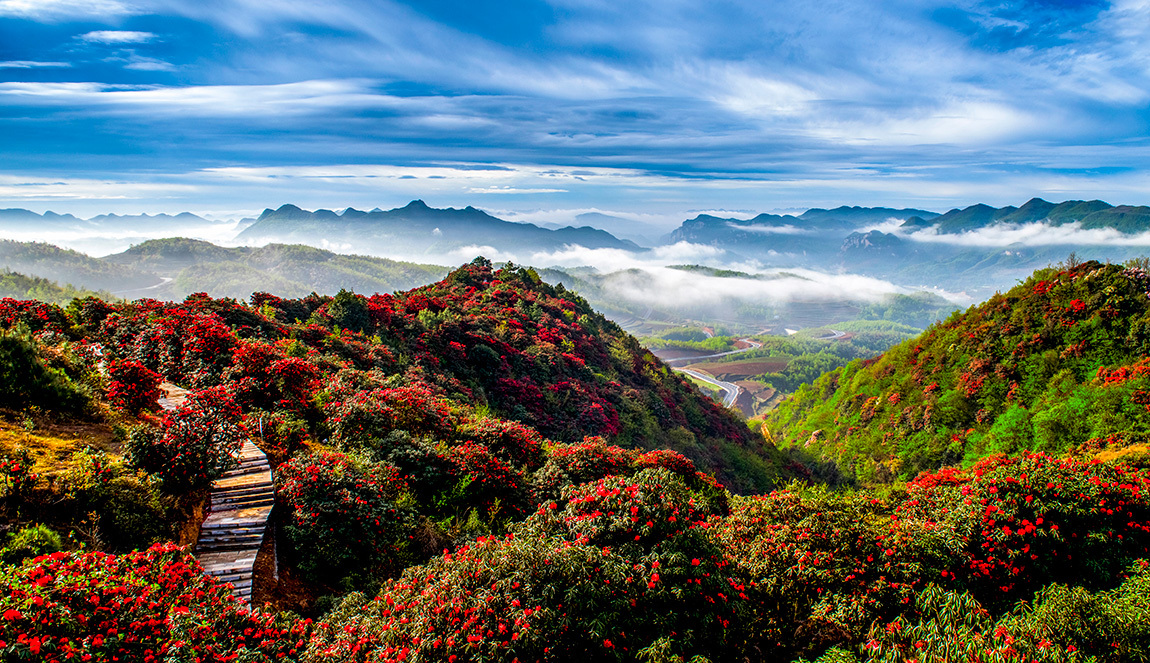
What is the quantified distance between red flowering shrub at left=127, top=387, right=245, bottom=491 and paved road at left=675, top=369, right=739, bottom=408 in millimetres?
113937

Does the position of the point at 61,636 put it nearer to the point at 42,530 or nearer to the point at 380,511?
the point at 42,530

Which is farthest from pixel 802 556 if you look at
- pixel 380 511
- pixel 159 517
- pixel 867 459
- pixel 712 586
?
pixel 867 459

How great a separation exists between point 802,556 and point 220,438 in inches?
448

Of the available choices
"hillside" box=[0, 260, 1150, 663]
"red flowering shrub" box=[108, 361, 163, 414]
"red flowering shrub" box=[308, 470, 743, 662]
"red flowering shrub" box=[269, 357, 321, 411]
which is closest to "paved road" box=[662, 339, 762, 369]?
"red flowering shrub" box=[269, 357, 321, 411]

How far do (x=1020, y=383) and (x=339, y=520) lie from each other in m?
38.9

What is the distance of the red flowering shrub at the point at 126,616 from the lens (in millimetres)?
4852

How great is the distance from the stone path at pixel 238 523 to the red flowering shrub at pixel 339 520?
1.36 ft

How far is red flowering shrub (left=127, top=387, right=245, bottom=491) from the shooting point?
959cm

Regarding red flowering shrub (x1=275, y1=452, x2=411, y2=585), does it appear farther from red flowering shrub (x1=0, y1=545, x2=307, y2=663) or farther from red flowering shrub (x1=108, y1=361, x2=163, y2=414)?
red flowering shrub (x1=108, y1=361, x2=163, y2=414)

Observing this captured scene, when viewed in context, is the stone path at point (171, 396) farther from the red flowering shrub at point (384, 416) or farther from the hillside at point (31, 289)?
the hillside at point (31, 289)

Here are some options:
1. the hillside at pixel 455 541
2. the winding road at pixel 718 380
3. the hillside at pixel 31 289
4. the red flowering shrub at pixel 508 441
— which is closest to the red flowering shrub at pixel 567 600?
the hillside at pixel 455 541

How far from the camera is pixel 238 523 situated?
973 centimetres

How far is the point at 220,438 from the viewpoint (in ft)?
34.0

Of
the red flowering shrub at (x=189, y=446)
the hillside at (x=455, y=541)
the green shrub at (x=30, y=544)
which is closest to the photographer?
the hillside at (x=455, y=541)
